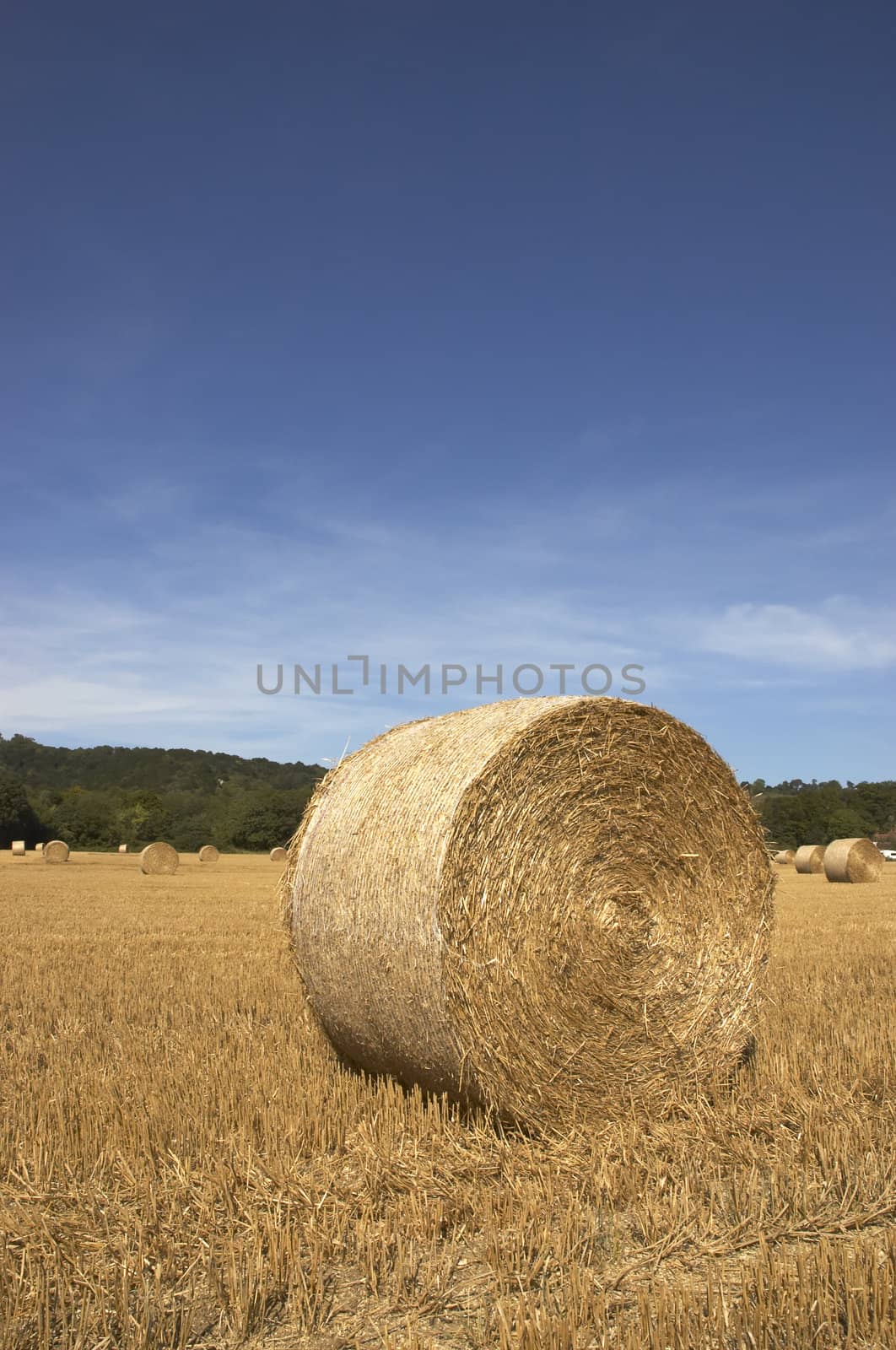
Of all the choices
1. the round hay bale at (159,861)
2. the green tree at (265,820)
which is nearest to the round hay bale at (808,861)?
the round hay bale at (159,861)

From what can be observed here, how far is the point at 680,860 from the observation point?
5.79 metres

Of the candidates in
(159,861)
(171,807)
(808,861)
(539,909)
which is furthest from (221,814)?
(539,909)

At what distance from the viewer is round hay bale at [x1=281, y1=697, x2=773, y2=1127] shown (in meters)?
4.87

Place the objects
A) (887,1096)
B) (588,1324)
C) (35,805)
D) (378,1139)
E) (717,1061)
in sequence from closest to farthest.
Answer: (588,1324) < (378,1139) < (887,1096) < (717,1061) < (35,805)

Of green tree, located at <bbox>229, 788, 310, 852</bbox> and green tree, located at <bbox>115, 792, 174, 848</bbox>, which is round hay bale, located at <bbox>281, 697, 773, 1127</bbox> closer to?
green tree, located at <bbox>229, 788, 310, 852</bbox>

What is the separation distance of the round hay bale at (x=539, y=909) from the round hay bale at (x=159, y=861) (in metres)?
26.6

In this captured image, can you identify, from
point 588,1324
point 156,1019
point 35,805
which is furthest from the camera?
point 35,805

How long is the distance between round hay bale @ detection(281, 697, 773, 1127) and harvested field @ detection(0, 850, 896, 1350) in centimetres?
28

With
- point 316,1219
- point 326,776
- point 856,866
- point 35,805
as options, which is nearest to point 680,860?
point 326,776

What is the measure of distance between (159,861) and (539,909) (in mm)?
28332

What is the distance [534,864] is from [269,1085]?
5.52 ft

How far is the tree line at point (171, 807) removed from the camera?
199ft

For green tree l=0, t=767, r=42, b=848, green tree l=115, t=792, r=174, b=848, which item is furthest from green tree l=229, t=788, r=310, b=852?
green tree l=0, t=767, r=42, b=848

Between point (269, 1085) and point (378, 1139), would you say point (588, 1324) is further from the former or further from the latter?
point (269, 1085)
